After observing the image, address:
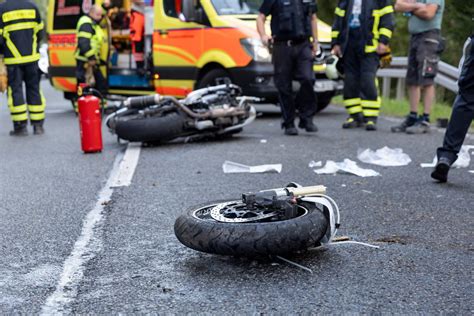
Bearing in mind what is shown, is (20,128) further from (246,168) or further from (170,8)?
(246,168)

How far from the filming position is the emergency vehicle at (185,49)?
1001 centimetres

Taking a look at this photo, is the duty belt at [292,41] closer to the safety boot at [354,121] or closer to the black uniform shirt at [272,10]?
the black uniform shirt at [272,10]

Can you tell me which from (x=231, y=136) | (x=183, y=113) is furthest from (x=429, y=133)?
(x=183, y=113)

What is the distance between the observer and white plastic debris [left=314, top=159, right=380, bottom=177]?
5759mm

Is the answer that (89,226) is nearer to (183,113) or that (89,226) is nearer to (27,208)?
(27,208)

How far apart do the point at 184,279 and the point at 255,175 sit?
8.66 feet

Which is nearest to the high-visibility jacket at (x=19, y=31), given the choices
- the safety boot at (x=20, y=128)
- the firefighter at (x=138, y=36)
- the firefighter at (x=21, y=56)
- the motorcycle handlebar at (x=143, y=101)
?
the firefighter at (x=21, y=56)

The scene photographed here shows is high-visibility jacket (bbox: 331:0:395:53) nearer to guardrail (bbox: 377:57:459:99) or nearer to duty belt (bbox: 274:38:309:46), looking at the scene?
duty belt (bbox: 274:38:309:46)

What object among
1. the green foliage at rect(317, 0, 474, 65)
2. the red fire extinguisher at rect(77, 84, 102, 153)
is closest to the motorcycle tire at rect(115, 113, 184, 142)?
the red fire extinguisher at rect(77, 84, 102, 153)

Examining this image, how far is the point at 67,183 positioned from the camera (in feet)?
18.6

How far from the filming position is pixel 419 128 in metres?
8.52

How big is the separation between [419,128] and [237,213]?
17.9ft

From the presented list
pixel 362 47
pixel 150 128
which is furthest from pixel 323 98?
→ pixel 150 128

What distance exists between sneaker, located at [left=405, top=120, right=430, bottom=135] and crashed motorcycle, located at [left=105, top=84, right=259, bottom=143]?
6.16ft
